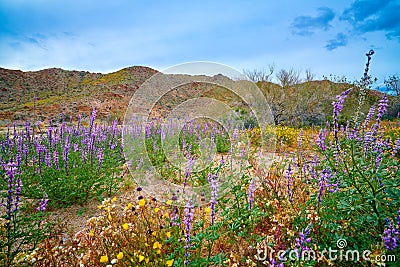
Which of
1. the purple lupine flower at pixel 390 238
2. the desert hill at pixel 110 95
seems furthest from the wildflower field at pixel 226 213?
the desert hill at pixel 110 95

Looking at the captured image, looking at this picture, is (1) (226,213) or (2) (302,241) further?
(1) (226,213)

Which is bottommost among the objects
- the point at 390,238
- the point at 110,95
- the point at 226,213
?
the point at 226,213

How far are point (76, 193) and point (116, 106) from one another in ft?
77.1

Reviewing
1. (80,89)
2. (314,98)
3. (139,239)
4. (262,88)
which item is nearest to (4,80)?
(80,89)

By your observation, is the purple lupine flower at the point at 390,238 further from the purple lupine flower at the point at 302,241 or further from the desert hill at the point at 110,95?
the desert hill at the point at 110,95

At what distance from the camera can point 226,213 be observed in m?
2.39

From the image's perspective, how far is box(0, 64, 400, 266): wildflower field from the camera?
196 cm

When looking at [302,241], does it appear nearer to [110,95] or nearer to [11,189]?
[11,189]

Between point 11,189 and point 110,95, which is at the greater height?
point 110,95

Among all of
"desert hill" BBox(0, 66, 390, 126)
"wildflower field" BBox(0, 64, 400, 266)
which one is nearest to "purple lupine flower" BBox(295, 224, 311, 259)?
"wildflower field" BBox(0, 64, 400, 266)

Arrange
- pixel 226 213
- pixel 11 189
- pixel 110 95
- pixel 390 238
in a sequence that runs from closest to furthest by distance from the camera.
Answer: pixel 390 238 → pixel 11 189 → pixel 226 213 → pixel 110 95

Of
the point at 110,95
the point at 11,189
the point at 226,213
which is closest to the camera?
the point at 11,189

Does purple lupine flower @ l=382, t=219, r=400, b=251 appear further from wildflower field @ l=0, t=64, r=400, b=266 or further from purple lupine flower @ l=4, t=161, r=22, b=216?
purple lupine flower @ l=4, t=161, r=22, b=216

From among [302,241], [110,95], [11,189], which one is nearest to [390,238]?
[302,241]
